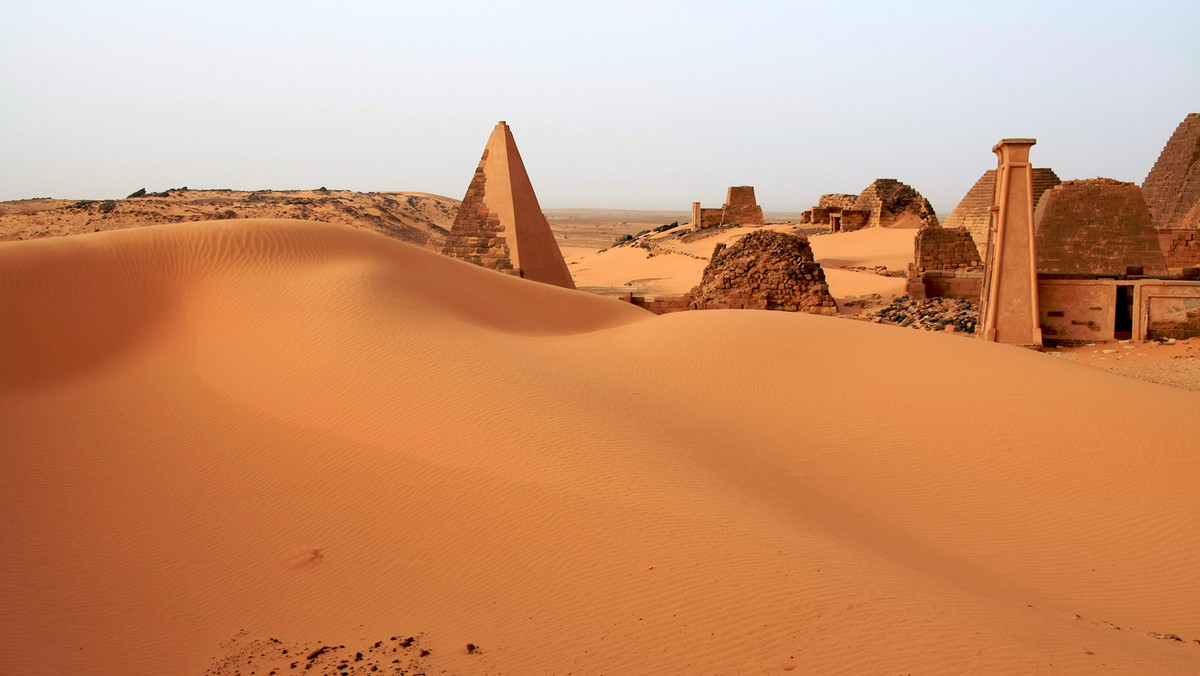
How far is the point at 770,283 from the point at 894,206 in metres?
19.5

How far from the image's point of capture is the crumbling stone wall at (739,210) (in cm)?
3972

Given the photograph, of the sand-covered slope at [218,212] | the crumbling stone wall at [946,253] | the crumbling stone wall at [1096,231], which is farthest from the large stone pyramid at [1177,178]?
the sand-covered slope at [218,212]

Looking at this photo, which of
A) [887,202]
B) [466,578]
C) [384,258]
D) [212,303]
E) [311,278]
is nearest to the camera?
[466,578]

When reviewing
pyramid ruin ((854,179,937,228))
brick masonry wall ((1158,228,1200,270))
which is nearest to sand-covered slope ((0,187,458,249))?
pyramid ruin ((854,179,937,228))

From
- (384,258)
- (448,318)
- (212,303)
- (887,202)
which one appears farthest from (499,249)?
(887,202)

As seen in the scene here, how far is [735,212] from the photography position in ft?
131

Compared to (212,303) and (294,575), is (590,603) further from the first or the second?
(212,303)

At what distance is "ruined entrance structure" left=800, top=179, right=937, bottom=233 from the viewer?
3294cm

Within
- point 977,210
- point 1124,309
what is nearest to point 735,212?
point 977,210

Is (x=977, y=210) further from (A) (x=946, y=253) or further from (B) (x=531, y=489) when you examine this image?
(B) (x=531, y=489)

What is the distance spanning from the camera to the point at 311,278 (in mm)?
8758

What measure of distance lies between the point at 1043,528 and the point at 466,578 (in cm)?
402

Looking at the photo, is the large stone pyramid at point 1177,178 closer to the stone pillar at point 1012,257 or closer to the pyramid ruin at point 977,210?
the pyramid ruin at point 977,210

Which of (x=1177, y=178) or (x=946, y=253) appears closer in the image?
(x=946, y=253)
